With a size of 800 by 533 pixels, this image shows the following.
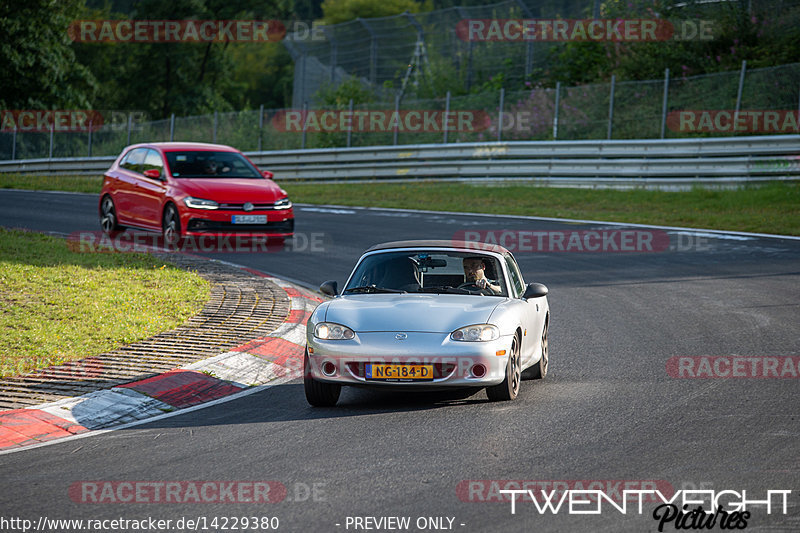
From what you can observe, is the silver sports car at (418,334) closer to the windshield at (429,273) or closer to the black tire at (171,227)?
the windshield at (429,273)

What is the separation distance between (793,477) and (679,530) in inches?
45.2

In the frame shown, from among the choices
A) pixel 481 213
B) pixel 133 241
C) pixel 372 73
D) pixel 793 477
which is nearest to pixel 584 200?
pixel 481 213

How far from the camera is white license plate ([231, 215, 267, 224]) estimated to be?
17109 mm

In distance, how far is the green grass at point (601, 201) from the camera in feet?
69.9

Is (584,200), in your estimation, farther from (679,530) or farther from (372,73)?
(679,530)

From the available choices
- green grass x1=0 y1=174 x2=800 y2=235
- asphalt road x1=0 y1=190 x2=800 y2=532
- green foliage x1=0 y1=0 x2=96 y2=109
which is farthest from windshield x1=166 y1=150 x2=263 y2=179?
green foliage x1=0 y1=0 x2=96 y2=109

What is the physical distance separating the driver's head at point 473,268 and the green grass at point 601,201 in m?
12.3

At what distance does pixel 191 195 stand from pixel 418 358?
10.3 m

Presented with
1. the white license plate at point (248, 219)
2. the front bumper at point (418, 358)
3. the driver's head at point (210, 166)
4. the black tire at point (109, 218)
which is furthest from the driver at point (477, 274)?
the black tire at point (109, 218)

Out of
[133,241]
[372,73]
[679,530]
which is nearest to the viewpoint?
[679,530]

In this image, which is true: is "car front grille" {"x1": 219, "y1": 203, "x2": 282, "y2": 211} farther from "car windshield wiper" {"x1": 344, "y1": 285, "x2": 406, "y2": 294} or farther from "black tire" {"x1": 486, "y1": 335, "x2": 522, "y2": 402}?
"black tire" {"x1": 486, "y1": 335, "x2": 522, "y2": 402}

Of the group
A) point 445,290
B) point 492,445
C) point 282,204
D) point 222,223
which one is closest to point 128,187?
point 222,223

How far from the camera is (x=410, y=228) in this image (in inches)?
795

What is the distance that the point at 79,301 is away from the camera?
11156mm
